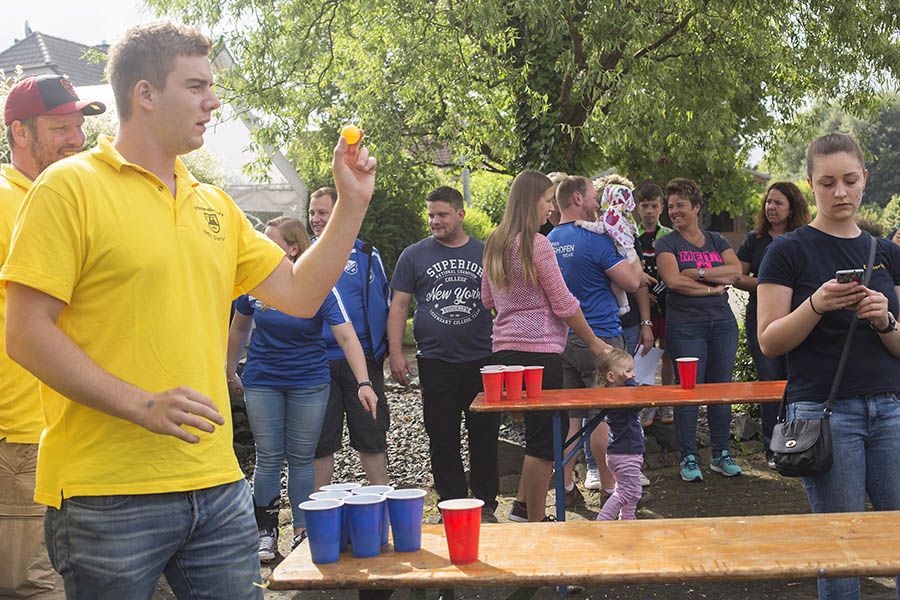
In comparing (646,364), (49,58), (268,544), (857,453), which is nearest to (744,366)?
(646,364)

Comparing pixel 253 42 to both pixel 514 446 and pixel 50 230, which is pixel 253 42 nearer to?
pixel 514 446

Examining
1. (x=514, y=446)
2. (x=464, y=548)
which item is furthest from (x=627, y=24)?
(x=464, y=548)

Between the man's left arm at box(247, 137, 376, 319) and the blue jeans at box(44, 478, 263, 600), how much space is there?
0.53 meters

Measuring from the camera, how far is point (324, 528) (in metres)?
2.75

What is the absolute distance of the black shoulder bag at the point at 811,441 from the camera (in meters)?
3.20

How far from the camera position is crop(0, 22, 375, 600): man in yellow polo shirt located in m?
2.03

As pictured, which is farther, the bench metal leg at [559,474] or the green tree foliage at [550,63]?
the green tree foliage at [550,63]

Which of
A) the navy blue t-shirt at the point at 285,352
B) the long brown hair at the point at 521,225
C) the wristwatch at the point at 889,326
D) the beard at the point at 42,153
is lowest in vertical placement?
the navy blue t-shirt at the point at 285,352

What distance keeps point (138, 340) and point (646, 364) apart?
218 inches

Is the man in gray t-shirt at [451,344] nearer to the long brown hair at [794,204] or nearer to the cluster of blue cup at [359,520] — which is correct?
the long brown hair at [794,204]

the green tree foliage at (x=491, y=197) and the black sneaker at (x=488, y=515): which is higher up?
the green tree foliage at (x=491, y=197)

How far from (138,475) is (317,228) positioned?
381 centimetres

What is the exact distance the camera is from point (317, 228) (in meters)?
5.83

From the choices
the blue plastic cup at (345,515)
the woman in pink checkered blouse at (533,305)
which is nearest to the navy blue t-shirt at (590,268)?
the woman in pink checkered blouse at (533,305)
